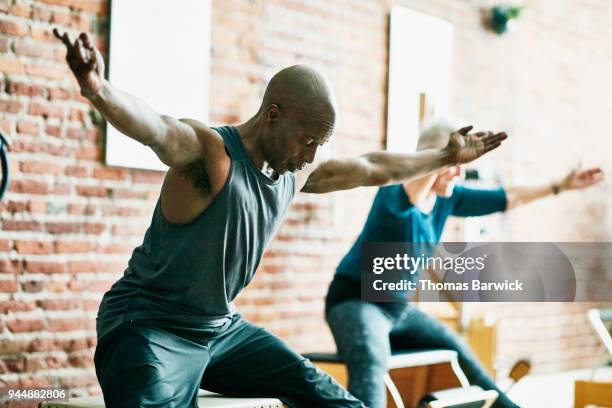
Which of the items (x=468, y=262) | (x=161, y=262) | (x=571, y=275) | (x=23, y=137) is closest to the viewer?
(x=161, y=262)

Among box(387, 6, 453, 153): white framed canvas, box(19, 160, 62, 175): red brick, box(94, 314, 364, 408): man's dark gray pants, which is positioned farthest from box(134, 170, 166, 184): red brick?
box(387, 6, 453, 153): white framed canvas

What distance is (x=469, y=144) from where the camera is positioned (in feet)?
11.1

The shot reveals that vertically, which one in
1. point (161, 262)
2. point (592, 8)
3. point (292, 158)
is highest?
point (592, 8)

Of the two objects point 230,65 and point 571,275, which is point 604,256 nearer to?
point 571,275

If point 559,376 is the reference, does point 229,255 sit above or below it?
above

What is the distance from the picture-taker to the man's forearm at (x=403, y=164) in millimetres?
3309

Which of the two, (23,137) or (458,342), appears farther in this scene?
(458,342)

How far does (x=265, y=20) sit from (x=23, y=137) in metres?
1.58

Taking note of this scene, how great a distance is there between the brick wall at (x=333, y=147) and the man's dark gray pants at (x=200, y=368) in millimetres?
1073

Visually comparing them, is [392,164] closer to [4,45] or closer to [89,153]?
[89,153]

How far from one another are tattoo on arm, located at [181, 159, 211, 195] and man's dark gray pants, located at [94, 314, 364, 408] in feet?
1.37

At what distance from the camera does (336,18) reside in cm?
522

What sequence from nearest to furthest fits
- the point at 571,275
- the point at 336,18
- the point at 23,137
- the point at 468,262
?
the point at 23,137, the point at 336,18, the point at 468,262, the point at 571,275

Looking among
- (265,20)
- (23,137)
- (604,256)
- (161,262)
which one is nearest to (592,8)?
(604,256)
